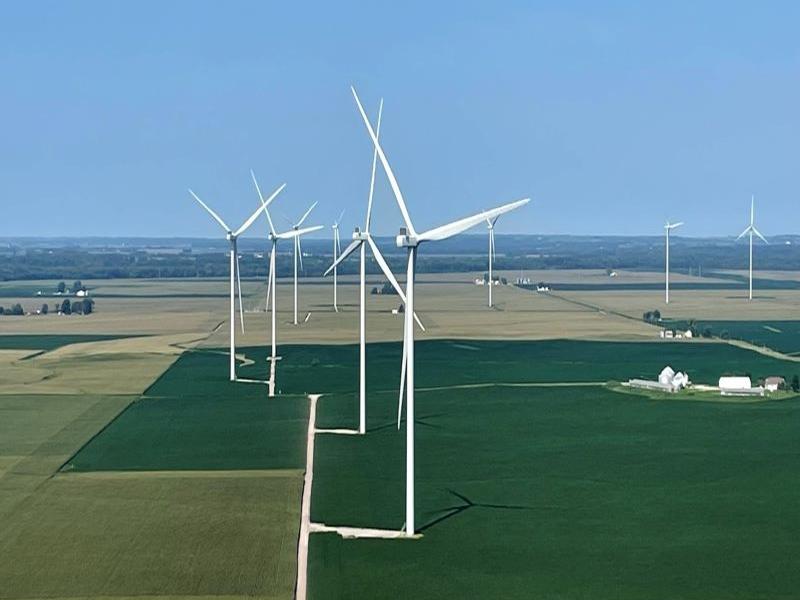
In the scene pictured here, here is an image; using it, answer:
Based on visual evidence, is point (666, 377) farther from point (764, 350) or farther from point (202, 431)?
point (202, 431)

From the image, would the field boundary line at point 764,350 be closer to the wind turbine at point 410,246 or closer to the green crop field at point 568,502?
the green crop field at point 568,502

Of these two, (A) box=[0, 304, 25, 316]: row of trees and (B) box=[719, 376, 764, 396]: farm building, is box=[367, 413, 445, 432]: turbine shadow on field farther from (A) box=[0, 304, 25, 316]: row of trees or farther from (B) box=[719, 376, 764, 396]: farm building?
(A) box=[0, 304, 25, 316]: row of trees

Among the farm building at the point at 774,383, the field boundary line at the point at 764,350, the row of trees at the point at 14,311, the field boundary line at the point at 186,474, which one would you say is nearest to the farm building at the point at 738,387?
the farm building at the point at 774,383

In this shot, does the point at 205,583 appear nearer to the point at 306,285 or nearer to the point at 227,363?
the point at 227,363

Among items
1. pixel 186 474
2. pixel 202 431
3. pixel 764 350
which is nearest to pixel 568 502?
pixel 186 474

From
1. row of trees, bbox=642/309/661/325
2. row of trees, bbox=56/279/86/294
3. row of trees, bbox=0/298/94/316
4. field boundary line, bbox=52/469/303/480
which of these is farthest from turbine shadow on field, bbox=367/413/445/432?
row of trees, bbox=56/279/86/294
